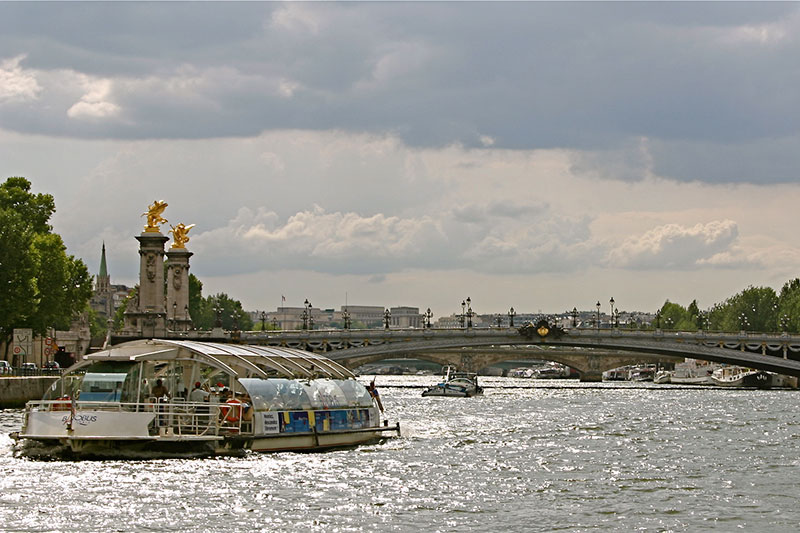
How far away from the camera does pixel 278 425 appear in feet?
145

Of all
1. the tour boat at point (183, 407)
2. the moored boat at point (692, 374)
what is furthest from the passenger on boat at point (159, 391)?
the moored boat at point (692, 374)

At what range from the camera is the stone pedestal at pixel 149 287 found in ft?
368

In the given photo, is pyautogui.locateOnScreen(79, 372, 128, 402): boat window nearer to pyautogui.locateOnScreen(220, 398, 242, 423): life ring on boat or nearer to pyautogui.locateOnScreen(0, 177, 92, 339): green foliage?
pyautogui.locateOnScreen(220, 398, 242, 423): life ring on boat

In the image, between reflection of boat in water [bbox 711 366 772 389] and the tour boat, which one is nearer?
the tour boat

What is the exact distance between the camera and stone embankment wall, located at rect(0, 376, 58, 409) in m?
66.8

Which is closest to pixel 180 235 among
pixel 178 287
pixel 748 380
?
pixel 178 287

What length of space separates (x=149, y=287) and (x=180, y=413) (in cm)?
7227

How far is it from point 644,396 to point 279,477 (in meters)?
66.6

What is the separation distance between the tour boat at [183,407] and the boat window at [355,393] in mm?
147

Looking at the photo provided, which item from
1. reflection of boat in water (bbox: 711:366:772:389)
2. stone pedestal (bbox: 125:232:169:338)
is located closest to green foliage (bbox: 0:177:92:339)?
stone pedestal (bbox: 125:232:169:338)

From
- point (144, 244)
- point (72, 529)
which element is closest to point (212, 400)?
point (72, 529)

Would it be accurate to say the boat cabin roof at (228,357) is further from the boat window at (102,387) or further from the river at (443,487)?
the river at (443,487)

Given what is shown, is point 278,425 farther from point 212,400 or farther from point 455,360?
A: point 455,360

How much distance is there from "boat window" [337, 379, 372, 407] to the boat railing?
21.1ft
